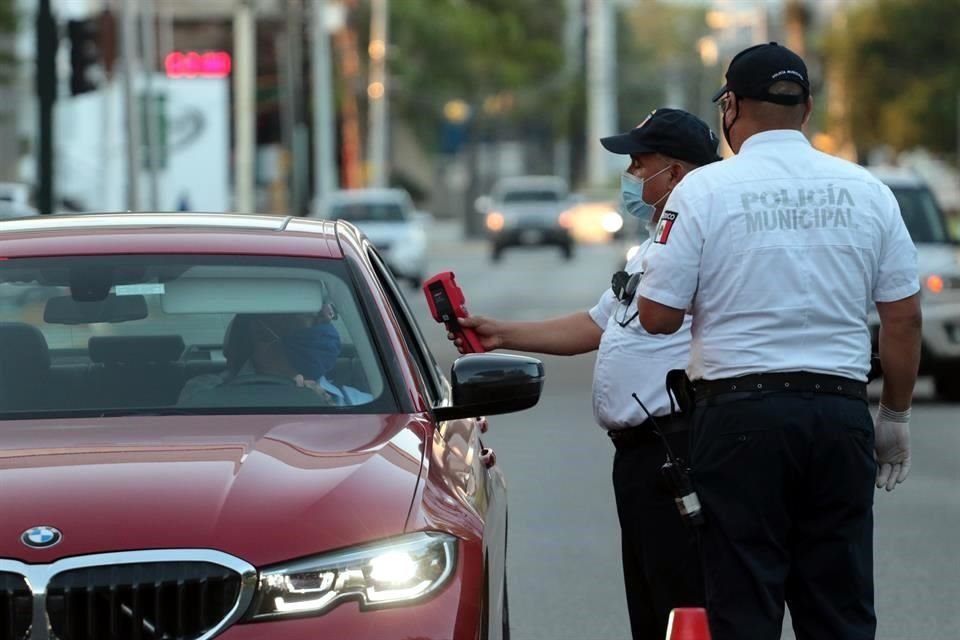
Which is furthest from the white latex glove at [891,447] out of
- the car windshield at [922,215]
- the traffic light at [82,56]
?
the traffic light at [82,56]

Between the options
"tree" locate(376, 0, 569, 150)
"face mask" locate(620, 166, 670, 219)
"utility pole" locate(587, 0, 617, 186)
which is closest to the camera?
"face mask" locate(620, 166, 670, 219)

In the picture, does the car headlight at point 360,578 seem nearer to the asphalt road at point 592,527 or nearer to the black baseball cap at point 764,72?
the black baseball cap at point 764,72

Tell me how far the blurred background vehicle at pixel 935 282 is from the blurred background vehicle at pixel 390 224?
19.2 m

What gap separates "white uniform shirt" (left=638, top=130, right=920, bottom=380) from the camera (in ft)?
17.6

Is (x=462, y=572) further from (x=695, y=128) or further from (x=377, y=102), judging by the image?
(x=377, y=102)

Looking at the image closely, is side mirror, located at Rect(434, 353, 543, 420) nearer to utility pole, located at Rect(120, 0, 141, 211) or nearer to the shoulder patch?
the shoulder patch

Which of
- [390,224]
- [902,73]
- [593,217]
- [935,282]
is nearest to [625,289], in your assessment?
[935,282]

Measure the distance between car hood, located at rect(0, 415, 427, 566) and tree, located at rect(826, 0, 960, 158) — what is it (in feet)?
237

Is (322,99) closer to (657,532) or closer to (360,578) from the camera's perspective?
(657,532)

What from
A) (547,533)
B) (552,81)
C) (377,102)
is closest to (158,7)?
(377,102)

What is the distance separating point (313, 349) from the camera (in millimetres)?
6164

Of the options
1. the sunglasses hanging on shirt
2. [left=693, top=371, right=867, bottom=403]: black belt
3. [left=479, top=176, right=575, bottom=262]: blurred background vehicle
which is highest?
the sunglasses hanging on shirt

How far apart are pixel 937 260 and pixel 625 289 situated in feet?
40.2

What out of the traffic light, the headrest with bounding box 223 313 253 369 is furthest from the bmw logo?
the traffic light
